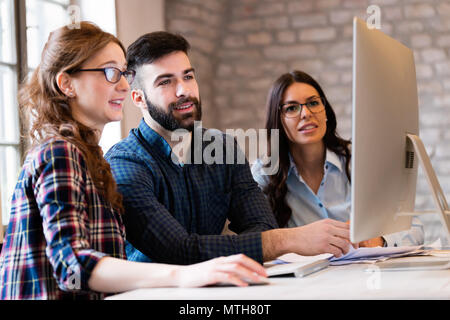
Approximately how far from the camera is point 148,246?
1.56 meters

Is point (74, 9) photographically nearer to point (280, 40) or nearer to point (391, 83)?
point (280, 40)

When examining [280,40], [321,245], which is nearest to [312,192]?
[321,245]

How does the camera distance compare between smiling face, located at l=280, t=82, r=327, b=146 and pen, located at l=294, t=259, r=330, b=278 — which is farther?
smiling face, located at l=280, t=82, r=327, b=146

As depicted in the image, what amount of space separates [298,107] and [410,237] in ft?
2.47

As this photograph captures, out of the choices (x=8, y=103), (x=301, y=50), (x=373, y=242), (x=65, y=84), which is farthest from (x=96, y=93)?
(x=301, y=50)

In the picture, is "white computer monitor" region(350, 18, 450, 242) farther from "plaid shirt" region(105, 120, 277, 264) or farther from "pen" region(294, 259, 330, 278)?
"plaid shirt" region(105, 120, 277, 264)

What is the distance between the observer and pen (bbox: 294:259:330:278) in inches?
51.7

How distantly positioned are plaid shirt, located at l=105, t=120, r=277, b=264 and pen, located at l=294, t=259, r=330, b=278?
149 mm

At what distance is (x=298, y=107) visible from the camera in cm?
251

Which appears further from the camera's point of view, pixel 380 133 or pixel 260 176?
pixel 260 176

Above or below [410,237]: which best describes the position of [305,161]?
above

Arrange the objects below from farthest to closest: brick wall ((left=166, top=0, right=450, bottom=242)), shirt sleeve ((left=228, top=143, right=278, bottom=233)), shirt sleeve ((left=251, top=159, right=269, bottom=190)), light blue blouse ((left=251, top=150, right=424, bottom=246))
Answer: brick wall ((left=166, top=0, right=450, bottom=242)) < shirt sleeve ((left=251, top=159, right=269, bottom=190)) < light blue blouse ((left=251, top=150, right=424, bottom=246)) < shirt sleeve ((left=228, top=143, right=278, bottom=233))

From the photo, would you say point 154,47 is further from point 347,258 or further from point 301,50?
point 301,50

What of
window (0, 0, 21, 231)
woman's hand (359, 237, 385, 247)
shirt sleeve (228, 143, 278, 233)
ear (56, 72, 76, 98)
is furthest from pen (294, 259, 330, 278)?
window (0, 0, 21, 231)
